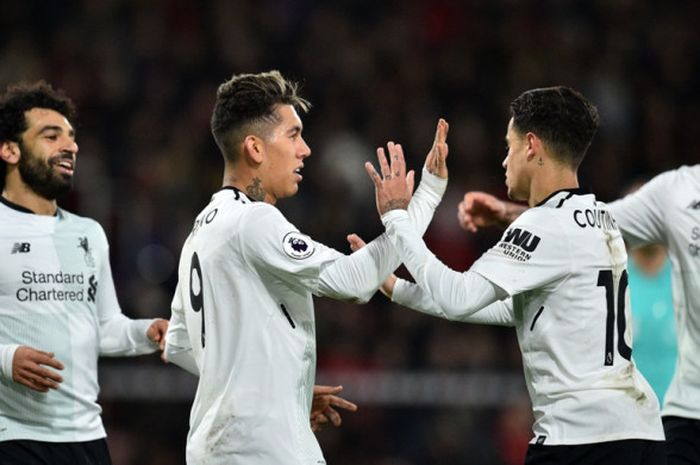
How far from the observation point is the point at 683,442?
18.5ft

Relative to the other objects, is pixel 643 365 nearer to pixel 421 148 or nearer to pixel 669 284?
pixel 669 284

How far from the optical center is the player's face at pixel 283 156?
517 cm

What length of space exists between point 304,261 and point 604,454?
133 cm

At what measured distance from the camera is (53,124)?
6.20 m

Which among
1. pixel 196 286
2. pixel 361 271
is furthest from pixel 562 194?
pixel 196 286

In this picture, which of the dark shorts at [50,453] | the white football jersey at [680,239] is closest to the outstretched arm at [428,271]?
the white football jersey at [680,239]

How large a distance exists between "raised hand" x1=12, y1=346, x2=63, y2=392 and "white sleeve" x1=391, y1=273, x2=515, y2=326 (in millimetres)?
1480

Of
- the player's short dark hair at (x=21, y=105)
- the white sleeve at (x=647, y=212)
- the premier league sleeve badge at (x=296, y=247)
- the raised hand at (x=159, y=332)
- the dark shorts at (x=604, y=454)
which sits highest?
the player's short dark hair at (x=21, y=105)

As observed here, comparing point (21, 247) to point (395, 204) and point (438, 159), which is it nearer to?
point (395, 204)

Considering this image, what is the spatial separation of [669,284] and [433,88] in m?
5.60

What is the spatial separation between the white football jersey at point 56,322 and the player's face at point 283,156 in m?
1.32

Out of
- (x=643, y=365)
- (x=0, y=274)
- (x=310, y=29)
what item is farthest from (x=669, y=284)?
(x=310, y=29)

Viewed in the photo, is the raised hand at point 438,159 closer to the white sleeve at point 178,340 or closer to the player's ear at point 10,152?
the white sleeve at point 178,340

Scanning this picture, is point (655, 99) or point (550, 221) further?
point (655, 99)
